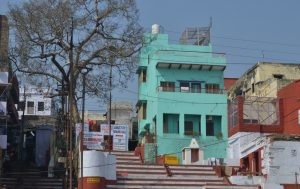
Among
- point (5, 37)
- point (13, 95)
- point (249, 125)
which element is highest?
point (5, 37)

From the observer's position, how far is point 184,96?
40.1m

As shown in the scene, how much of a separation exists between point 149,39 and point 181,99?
4.82 metres

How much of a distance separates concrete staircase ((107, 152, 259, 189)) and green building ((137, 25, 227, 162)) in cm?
1006

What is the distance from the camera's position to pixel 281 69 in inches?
1686

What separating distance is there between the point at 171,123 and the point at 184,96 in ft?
6.69

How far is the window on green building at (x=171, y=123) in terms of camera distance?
39.7 meters

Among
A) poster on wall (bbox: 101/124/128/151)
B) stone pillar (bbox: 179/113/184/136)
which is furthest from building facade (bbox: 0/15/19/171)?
stone pillar (bbox: 179/113/184/136)

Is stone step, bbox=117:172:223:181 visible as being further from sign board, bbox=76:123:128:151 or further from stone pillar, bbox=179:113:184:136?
stone pillar, bbox=179:113:184:136

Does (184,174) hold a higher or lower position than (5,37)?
lower

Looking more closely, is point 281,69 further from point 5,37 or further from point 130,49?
point 5,37

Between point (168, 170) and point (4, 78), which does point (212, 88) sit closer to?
point (168, 170)

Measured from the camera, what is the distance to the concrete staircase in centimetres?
2603

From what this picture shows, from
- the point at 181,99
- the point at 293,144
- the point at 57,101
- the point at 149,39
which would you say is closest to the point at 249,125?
the point at 293,144

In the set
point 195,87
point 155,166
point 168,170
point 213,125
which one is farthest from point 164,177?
point 195,87
